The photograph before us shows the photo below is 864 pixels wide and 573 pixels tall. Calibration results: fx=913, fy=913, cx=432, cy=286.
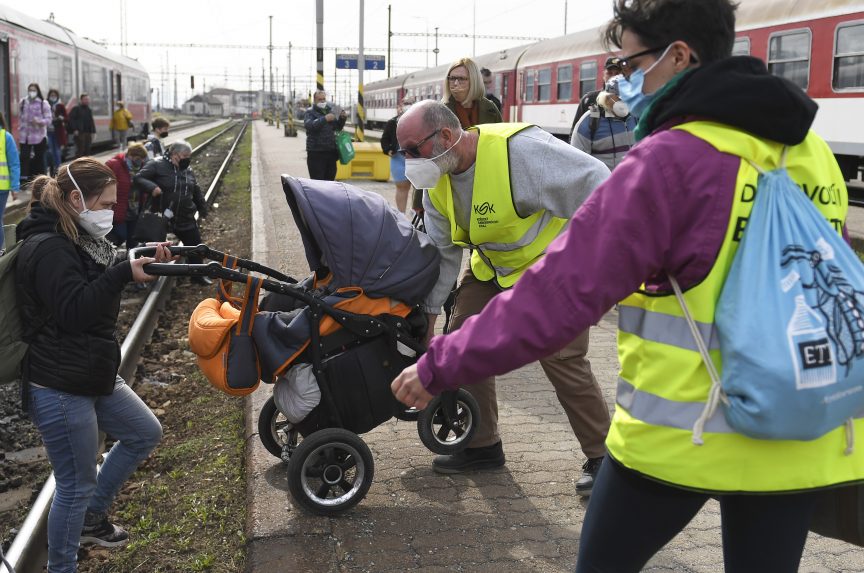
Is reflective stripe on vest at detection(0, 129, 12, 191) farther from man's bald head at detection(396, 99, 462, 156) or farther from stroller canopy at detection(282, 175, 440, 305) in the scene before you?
man's bald head at detection(396, 99, 462, 156)

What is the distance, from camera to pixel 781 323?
171cm

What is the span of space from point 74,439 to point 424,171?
1806 millimetres

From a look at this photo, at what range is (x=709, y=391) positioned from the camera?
1.83m

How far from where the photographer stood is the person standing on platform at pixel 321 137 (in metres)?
13.7

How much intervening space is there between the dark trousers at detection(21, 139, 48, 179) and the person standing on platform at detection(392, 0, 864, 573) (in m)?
18.9

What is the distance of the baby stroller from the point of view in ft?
13.2

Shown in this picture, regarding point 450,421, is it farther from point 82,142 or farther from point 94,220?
point 82,142

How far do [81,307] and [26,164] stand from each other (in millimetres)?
17216

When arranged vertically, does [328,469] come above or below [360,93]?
below

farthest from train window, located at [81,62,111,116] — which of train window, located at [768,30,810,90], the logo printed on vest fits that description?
the logo printed on vest

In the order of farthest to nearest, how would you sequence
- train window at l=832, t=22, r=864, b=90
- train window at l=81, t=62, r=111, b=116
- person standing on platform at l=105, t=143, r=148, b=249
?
train window at l=81, t=62, r=111, b=116, train window at l=832, t=22, r=864, b=90, person standing on platform at l=105, t=143, r=148, b=249

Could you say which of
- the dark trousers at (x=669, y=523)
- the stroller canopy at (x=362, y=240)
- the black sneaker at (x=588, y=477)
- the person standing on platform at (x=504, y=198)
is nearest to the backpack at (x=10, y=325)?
the stroller canopy at (x=362, y=240)

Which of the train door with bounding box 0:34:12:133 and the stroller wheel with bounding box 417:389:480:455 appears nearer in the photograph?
the stroller wheel with bounding box 417:389:480:455

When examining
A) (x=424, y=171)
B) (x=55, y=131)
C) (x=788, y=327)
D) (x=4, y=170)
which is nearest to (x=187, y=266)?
(x=424, y=171)
